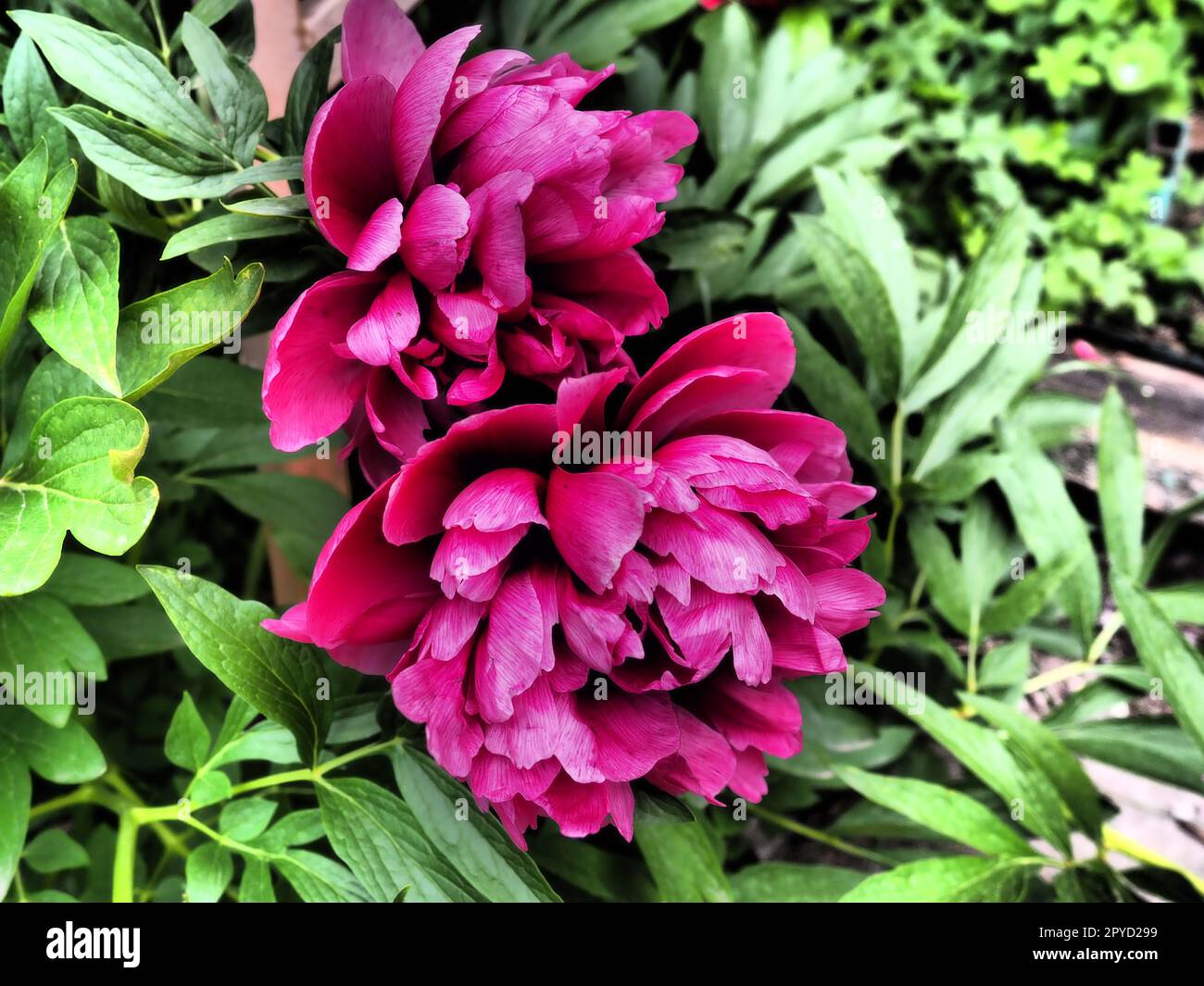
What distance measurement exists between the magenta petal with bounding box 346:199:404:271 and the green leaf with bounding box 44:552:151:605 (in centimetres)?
25

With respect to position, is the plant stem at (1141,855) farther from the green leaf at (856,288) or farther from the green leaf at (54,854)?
the green leaf at (54,854)

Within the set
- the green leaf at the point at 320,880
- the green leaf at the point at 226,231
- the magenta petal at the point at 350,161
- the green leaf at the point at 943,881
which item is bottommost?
the green leaf at the point at 943,881

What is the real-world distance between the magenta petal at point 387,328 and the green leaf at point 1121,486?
494mm

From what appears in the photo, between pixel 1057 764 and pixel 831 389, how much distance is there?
0.83ft

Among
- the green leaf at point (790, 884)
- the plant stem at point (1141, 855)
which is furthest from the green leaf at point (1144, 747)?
the green leaf at point (790, 884)

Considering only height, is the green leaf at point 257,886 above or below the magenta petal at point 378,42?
below

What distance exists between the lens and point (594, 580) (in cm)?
35

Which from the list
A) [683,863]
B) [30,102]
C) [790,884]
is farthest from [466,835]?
[30,102]

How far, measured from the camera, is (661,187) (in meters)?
0.41

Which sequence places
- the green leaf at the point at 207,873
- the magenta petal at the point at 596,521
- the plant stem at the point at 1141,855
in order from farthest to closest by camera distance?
the plant stem at the point at 1141,855
the green leaf at the point at 207,873
the magenta petal at the point at 596,521

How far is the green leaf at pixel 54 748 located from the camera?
466 mm

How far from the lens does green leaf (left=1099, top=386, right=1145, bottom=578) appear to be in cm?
65

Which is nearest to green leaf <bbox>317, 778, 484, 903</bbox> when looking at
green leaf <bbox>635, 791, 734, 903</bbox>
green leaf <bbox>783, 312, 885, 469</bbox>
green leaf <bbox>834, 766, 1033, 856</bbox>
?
green leaf <bbox>635, 791, 734, 903</bbox>
